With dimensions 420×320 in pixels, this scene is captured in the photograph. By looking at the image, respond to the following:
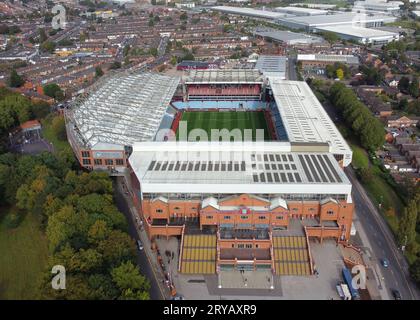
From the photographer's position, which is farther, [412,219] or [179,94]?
[179,94]

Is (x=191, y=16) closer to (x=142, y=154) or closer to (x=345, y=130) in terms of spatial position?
(x=345, y=130)

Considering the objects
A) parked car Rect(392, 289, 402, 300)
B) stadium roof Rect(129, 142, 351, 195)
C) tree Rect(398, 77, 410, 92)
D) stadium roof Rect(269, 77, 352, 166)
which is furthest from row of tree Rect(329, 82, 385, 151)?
parked car Rect(392, 289, 402, 300)

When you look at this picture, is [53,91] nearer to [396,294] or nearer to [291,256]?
[291,256]

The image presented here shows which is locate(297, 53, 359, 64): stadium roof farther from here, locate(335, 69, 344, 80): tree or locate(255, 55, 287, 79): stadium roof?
locate(335, 69, 344, 80): tree

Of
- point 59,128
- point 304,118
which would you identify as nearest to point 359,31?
point 304,118
